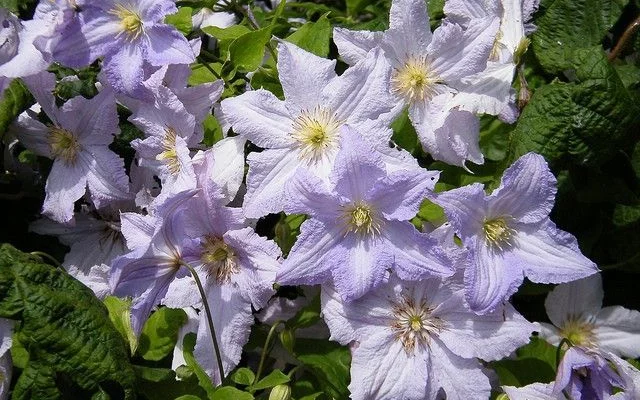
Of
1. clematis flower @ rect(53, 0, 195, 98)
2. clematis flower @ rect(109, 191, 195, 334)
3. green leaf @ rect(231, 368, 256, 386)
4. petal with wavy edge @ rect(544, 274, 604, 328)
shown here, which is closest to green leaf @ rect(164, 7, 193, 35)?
clematis flower @ rect(53, 0, 195, 98)

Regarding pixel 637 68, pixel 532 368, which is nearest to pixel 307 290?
pixel 532 368

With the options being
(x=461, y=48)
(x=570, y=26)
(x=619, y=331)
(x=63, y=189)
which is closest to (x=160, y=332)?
(x=63, y=189)

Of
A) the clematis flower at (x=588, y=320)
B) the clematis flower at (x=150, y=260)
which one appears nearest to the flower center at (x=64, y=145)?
the clematis flower at (x=150, y=260)

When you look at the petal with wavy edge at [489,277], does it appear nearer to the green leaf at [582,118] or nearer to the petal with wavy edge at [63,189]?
the green leaf at [582,118]

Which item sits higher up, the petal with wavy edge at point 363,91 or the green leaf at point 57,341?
the petal with wavy edge at point 363,91

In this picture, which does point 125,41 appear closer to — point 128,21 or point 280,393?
point 128,21

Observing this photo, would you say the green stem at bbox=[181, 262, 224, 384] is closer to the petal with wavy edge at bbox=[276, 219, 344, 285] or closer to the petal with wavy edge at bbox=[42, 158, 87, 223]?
the petal with wavy edge at bbox=[276, 219, 344, 285]

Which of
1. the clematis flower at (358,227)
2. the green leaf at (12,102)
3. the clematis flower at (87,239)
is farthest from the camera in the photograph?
the clematis flower at (87,239)

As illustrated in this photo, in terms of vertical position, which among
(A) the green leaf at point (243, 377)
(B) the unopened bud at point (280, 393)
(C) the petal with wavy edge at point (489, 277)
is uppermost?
(C) the petal with wavy edge at point (489, 277)
